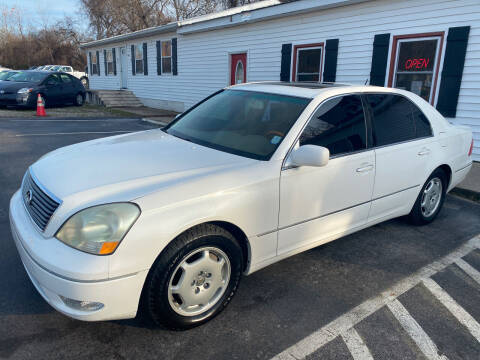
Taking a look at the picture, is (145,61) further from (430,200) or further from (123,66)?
(430,200)

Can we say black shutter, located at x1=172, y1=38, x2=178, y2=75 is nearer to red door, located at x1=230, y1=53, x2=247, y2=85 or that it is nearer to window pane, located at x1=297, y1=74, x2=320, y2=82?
red door, located at x1=230, y1=53, x2=247, y2=85

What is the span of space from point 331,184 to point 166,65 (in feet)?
49.2

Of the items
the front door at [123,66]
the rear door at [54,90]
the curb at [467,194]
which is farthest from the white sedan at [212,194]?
the front door at [123,66]

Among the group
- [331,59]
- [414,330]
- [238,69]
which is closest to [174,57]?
[238,69]

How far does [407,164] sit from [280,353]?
7.87ft

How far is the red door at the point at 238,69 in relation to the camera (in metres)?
12.6

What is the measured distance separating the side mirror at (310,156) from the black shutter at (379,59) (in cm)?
691

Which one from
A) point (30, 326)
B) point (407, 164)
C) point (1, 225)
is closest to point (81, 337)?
point (30, 326)

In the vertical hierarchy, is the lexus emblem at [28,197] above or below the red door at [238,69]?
below

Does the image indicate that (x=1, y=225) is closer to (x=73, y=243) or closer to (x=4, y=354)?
(x=4, y=354)

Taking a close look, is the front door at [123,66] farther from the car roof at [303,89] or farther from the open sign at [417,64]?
the car roof at [303,89]

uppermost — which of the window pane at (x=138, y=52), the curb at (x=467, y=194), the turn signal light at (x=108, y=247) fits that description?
the window pane at (x=138, y=52)

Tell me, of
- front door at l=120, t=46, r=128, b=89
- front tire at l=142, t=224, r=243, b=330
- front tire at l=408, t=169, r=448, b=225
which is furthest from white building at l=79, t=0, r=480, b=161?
front tire at l=142, t=224, r=243, b=330

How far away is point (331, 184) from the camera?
3.14 meters
